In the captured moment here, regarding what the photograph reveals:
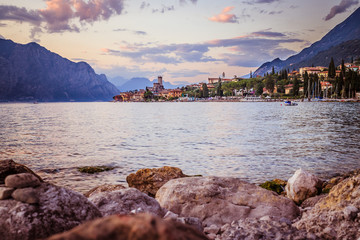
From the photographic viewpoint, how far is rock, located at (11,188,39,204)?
13.5 feet

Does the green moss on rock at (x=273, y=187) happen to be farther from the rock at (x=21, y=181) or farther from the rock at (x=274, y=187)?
the rock at (x=21, y=181)

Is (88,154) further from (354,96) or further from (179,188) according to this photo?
(354,96)

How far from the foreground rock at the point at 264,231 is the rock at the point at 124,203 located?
86.1 inches

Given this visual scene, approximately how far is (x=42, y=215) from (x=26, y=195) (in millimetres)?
401

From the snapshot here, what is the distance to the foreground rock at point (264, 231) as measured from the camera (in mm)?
4121

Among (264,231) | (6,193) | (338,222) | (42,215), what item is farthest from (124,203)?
(338,222)

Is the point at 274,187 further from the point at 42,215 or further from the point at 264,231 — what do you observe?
the point at 42,215

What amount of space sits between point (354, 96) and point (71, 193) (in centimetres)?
16418

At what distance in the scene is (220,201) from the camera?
7691 mm

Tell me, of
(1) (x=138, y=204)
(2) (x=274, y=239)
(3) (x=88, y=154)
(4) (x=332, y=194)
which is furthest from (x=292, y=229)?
(3) (x=88, y=154)

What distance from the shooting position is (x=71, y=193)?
444 cm

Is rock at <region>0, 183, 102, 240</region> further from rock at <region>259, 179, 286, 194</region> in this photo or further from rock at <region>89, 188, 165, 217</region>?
rock at <region>259, 179, 286, 194</region>

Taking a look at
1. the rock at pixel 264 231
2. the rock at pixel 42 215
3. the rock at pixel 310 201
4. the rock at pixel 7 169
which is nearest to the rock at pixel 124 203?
the rock at pixel 7 169

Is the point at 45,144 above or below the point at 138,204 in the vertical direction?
below
